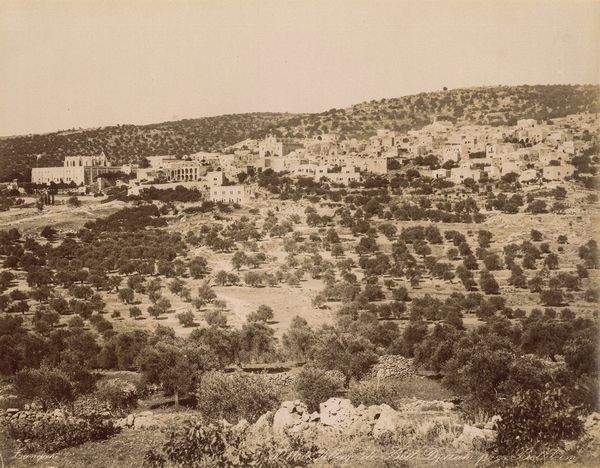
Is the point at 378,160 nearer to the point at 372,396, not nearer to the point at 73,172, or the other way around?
the point at 73,172

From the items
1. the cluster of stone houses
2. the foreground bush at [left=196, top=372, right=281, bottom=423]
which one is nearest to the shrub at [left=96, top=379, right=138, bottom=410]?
the foreground bush at [left=196, top=372, right=281, bottom=423]

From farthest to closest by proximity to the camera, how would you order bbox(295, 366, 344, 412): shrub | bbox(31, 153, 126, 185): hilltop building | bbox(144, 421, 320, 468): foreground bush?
bbox(31, 153, 126, 185): hilltop building → bbox(295, 366, 344, 412): shrub → bbox(144, 421, 320, 468): foreground bush

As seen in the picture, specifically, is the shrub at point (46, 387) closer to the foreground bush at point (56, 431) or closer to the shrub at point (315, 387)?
the foreground bush at point (56, 431)

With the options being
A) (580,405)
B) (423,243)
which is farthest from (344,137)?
(580,405)

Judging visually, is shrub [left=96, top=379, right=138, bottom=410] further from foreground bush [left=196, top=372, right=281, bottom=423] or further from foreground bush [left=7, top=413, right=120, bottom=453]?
foreground bush [left=196, top=372, right=281, bottom=423]

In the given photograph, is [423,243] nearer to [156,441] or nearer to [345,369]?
[345,369]

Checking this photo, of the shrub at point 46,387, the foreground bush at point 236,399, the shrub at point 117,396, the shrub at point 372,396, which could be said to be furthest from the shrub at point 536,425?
the shrub at point 46,387
